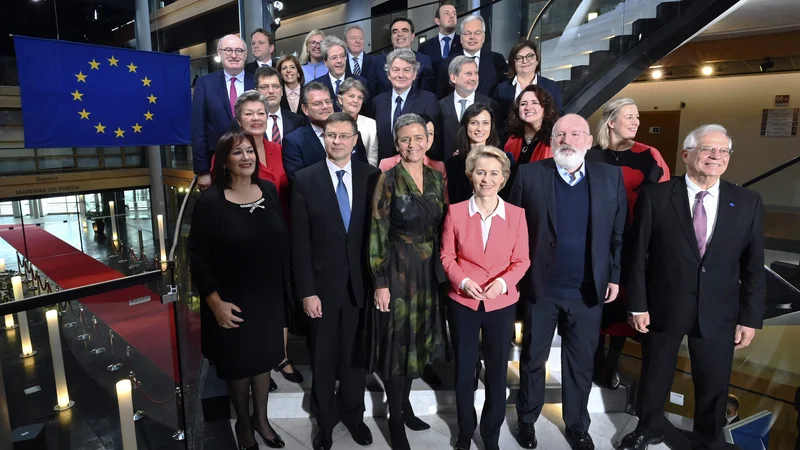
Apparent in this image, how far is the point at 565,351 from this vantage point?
271 cm

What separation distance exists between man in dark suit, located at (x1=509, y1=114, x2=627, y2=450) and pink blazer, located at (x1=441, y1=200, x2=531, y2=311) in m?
0.14

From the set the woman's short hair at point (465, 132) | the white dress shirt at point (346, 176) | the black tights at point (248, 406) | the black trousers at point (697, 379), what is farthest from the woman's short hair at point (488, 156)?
the black tights at point (248, 406)

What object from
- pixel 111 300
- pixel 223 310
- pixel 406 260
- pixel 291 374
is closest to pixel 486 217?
pixel 406 260

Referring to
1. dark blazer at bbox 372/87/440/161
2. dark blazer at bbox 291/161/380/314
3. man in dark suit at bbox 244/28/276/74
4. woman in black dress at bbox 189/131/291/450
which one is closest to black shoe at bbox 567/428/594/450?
dark blazer at bbox 291/161/380/314

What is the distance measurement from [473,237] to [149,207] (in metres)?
13.7

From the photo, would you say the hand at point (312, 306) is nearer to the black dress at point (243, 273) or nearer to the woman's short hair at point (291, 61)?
the black dress at point (243, 273)

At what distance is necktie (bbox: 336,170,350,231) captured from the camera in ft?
8.46

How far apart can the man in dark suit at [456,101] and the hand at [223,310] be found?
→ 5.46ft

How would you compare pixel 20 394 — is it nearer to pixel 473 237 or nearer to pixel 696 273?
pixel 473 237

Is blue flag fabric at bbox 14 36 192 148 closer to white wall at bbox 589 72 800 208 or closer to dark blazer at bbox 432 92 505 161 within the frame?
dark blazer at bbox 432 92 505 161

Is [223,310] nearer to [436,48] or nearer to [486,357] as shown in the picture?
[486,357]

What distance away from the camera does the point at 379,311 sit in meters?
2.64

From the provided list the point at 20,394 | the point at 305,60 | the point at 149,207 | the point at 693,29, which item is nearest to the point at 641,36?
the point at 693,29

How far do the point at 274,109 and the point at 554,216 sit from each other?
1912 mm
